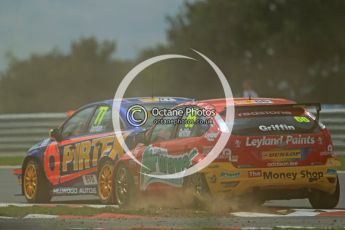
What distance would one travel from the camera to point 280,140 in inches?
468

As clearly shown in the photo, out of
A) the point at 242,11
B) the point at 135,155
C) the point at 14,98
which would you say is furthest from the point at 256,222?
the point at 242,11

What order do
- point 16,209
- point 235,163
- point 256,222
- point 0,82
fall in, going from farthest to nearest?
point 0,82 < point 16,209 < point 235,163 < point 256,222

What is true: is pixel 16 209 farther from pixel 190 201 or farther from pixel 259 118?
pixel 259 118

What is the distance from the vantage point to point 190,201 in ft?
39.0

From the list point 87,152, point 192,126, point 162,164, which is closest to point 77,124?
point 87,152

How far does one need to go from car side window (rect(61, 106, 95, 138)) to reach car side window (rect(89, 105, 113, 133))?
0.16 meters

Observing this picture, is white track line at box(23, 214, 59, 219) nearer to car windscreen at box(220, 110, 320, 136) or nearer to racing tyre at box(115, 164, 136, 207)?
racing tyre at box(115, 164, 136, 207)

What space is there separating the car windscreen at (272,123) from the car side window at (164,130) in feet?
3.38

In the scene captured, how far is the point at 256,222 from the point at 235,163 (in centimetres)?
130

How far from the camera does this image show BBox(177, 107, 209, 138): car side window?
470 inches

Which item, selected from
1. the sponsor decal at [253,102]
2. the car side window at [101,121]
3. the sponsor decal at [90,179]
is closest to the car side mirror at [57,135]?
the car side window at [101,121]

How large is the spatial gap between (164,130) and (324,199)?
216 cm

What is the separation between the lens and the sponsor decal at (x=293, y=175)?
463 inches

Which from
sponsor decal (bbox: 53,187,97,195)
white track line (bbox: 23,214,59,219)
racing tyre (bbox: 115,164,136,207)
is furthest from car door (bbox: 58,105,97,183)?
white track line (bbox: 23,214,59,219)
